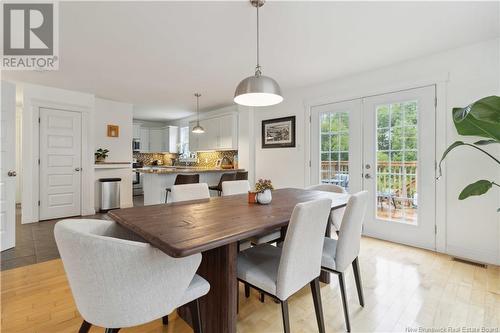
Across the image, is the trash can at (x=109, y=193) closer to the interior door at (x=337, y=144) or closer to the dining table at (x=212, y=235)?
the dining table at (x=212, y=235)

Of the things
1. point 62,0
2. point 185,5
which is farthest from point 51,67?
point 185,5

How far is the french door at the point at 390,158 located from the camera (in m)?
3.04

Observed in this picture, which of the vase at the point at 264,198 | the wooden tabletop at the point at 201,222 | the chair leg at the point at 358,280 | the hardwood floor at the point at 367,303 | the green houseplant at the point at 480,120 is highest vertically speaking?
the green houseplant at the point at 480,120

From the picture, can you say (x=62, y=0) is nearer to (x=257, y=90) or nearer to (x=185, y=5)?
(x=185, y=5)

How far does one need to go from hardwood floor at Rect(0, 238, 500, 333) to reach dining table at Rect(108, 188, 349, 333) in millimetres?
389

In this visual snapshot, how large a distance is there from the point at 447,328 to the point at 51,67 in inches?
198

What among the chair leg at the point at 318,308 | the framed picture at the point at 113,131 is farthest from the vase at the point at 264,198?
the framed picture at the point at 113,131

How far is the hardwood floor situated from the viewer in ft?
5.49

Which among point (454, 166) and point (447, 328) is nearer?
point (447, 328)

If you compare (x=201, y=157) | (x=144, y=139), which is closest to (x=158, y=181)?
(x=201, y=157)

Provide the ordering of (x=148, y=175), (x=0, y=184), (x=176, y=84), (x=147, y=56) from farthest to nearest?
(x=148, y=175), (x=176, y=84), (x=147, y=56), (x=0, y=184)

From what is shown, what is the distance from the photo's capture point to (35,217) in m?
4.23

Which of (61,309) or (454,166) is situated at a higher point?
(454,166)

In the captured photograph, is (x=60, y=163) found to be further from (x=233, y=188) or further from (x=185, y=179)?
(x=233, y=188)
